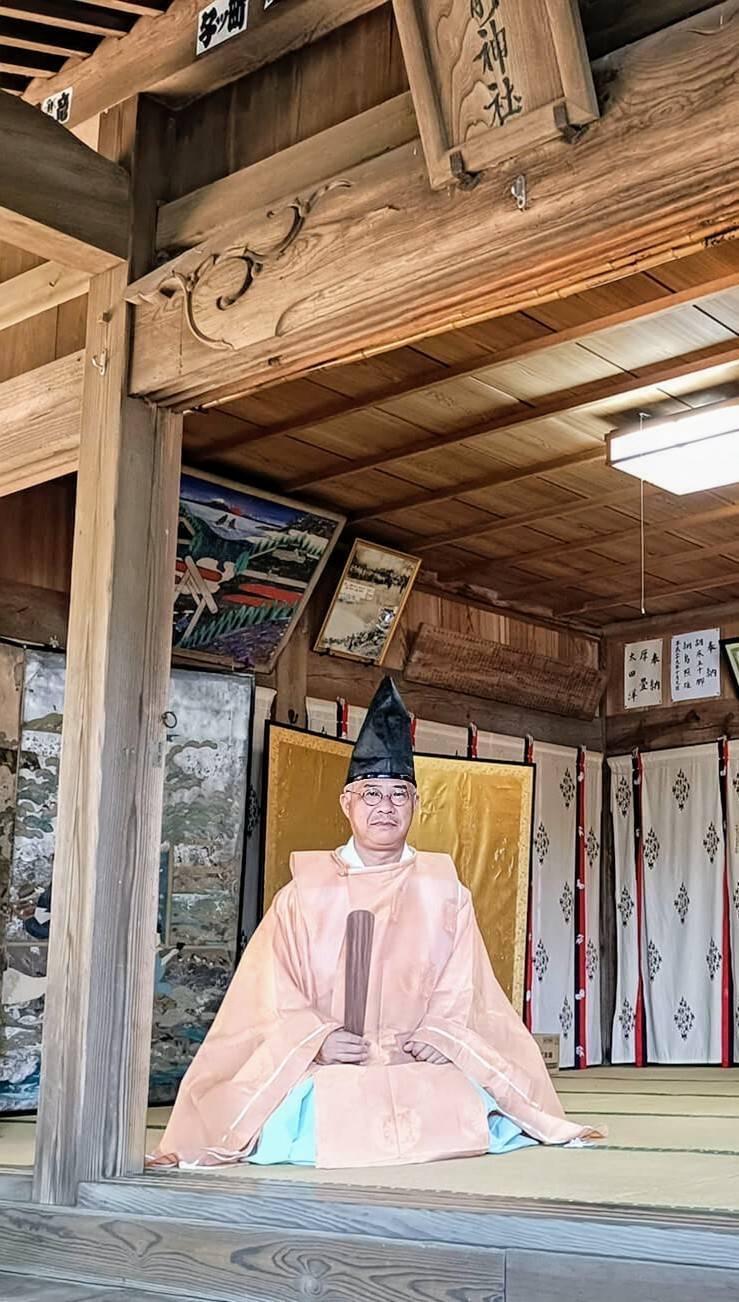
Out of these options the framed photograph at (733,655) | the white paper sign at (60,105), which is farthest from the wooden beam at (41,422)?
the framed photograph at (733,655)

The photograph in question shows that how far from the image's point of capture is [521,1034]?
4.30 m

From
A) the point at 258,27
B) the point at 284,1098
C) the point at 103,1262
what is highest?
the point at 258,27

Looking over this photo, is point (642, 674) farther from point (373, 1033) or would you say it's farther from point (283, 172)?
point (283, 172)

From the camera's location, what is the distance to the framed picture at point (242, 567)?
19.7 feet

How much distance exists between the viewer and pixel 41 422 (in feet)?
12.9

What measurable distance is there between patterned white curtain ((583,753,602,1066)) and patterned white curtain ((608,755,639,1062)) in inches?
3.7

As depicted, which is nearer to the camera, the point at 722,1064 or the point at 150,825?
the point at 150,825

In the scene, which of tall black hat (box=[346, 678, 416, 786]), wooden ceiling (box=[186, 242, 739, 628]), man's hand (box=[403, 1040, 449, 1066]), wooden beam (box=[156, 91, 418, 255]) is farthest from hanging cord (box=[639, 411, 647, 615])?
man's hand (box=[403, 1040, 449, 1066])

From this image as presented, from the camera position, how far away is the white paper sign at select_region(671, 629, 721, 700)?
801cm

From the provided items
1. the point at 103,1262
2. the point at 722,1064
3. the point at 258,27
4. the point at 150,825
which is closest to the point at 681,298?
the point at 258,27

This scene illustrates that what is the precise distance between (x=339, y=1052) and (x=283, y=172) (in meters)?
2.40

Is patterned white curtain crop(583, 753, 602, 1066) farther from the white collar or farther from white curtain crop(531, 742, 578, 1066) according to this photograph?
the white collar

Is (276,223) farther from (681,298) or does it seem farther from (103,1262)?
(103,1262)

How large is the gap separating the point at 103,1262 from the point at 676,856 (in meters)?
5.37
